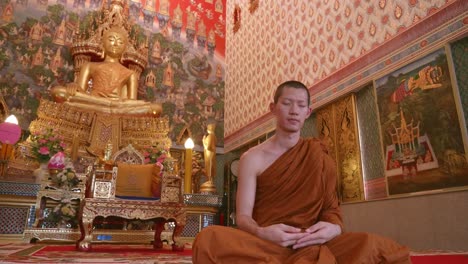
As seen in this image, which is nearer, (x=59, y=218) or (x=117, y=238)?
(x=117, y=238)

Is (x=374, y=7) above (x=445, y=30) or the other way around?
above

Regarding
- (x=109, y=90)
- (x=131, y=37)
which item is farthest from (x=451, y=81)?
(x=131, y=37)

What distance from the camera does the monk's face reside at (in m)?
1.55

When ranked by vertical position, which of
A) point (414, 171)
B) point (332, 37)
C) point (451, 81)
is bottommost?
point (414, 171)

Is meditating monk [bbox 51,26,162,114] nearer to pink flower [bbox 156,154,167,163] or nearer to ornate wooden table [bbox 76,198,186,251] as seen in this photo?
pink flower [bbox 156,154,167,163]

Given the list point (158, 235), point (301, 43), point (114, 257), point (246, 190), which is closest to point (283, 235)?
point (246, 190)

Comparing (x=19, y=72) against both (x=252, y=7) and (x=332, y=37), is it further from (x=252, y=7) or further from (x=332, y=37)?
(x=332, y=37)

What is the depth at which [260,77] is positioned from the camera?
7.51 metres

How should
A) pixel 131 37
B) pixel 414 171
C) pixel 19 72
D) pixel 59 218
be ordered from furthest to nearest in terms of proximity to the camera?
pixel 131 37, pixel 19 72, pixel 59 218, pixel 414 171

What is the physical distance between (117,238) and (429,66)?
377cm

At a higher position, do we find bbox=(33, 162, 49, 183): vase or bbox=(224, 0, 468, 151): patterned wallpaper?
bbox=(224, 0, 468, 151): patterned wallpaper

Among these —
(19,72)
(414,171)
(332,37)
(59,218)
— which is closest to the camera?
(414,171)

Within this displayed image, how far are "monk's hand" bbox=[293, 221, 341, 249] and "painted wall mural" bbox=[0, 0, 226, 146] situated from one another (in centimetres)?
711

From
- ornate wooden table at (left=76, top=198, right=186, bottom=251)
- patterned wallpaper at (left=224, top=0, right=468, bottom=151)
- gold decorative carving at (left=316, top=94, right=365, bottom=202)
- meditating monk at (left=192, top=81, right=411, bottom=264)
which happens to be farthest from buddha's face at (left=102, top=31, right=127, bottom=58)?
meditating monk at (left=192, top=81, right=411, bottom=264)
